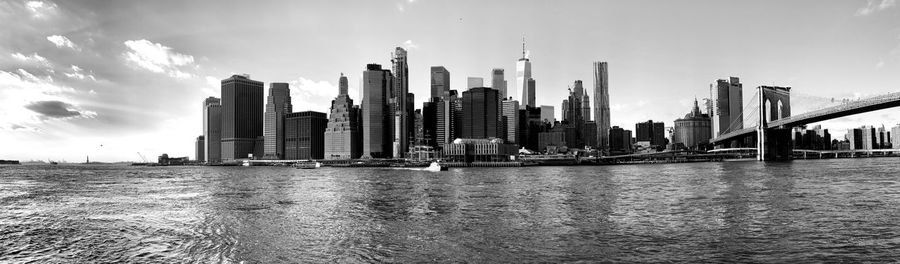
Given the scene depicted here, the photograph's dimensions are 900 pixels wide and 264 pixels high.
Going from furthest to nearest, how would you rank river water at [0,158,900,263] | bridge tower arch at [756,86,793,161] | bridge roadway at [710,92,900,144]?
bridge tower arch at [756,86,793,161]
bridge roadway at [710,92,900,144]
river water at [0,158,900,263]

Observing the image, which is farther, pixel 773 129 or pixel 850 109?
pixel 773 129

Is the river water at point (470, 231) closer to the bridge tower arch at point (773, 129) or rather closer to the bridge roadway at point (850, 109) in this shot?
the bridge roadway at point (850, 109)

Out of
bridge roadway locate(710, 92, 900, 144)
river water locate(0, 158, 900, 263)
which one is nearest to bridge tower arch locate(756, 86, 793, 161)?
bridge roadway locate(710, 92, 900, 144)

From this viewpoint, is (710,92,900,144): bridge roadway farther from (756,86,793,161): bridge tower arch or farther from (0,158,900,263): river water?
(0,158,900,263): river water

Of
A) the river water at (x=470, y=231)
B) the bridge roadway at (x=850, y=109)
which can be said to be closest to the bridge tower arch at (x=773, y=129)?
the bridge roadway at (x=850, y=109)

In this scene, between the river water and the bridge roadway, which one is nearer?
the river water

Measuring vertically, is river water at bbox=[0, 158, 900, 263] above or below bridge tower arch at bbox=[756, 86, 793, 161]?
below

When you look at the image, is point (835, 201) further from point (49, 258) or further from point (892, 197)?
point (49, 258)

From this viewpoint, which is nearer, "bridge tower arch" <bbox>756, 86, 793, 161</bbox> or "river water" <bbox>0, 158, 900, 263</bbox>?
"river water" <bbox>0, 158, 900, 263</bbox>

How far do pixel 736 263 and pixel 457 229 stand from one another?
534 inches

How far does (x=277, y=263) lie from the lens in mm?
21156

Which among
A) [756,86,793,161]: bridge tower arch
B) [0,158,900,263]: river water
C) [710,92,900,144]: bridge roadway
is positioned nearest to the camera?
[0,158,900,263]: river water

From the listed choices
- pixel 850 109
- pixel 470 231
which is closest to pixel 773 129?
pixel 850 109

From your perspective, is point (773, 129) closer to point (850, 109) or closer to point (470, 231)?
point (850, 109)
